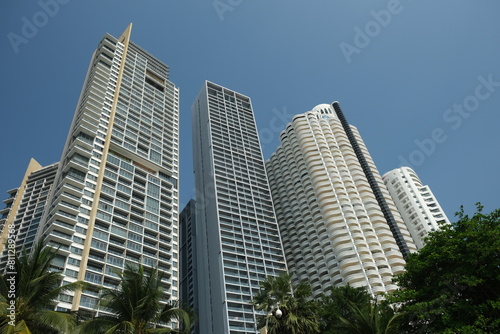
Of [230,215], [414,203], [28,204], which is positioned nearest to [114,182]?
[230,215]

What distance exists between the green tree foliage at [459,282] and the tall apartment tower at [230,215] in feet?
151

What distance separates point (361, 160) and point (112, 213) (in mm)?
71185

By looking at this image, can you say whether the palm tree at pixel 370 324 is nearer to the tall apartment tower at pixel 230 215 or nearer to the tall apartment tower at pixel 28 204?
the tall apartment tower at pixel 230 215

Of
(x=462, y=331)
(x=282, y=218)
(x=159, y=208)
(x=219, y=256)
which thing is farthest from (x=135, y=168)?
(x=462, y=331)

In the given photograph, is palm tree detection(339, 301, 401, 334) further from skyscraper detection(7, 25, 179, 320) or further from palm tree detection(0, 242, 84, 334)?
skyscraper detection(7, 25, 179, 320)

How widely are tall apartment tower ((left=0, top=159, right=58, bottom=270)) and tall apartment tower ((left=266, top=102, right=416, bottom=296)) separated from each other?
67402 millimetres

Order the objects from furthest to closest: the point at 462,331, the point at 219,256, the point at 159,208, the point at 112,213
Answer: the point at 219,256 < the point at 159,208 < the point at 112,213 < the point at 462,331

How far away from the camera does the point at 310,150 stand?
10588cm

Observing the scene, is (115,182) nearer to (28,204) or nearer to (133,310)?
(133,310)

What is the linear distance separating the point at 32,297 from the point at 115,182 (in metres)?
58.3

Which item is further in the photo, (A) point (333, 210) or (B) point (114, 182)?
(A) point (333, 210)

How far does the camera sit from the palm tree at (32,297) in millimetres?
15375

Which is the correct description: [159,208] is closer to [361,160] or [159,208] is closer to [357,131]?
[361,160]

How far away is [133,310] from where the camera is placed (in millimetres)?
17750
